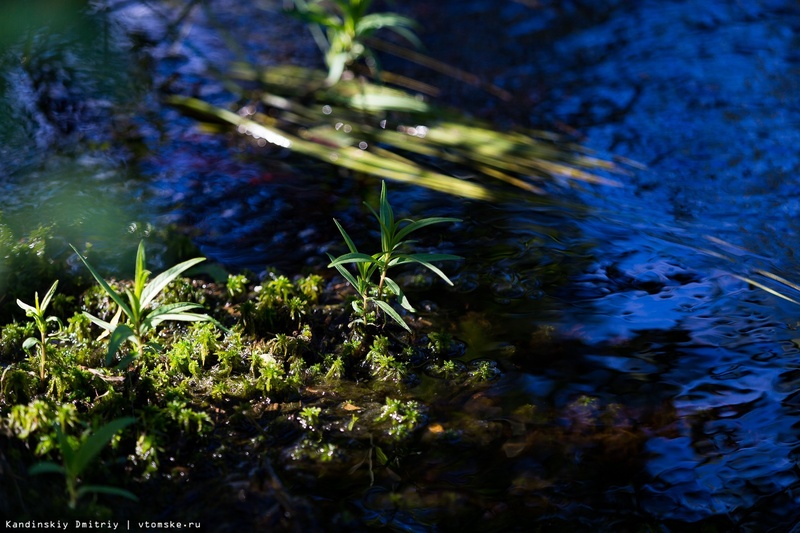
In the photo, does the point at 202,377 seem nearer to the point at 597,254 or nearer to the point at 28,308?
the point at 28,308

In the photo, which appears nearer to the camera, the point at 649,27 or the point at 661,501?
the point at 661,501

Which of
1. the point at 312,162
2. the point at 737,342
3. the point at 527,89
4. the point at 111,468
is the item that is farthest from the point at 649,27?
the point at 111,468

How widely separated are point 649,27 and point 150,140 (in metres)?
4.10

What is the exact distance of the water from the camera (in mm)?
1983

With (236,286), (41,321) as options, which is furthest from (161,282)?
(236,286)

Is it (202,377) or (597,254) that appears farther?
(597,254)

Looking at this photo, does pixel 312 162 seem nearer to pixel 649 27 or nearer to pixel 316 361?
pixel 316 361

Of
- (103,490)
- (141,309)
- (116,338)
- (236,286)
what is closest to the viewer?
A: (103,490)

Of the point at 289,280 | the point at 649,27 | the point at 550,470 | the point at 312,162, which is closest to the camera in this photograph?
the point at 550,470

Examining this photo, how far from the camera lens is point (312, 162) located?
395cm

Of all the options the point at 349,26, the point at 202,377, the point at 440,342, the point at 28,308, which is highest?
the point at 349,26

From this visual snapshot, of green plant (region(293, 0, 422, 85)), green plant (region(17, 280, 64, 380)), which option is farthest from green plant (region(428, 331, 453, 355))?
green plant (region(293, 0, 422, 85))

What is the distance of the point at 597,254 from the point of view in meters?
3.01

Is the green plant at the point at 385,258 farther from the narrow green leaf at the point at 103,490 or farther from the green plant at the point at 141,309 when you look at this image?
the narrow green leaf at the point at 103,490
